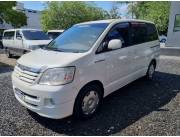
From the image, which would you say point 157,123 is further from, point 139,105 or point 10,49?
point 10,49

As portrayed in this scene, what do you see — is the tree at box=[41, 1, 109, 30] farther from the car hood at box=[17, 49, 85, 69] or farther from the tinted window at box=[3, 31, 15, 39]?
the car hood at box=[17, 49, 85, 69]

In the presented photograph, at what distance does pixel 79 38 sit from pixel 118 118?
1.89 m

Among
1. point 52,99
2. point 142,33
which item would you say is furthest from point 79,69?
point 142,33

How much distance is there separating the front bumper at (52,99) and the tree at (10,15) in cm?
2904

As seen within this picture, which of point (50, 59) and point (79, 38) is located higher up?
point (79, 38)

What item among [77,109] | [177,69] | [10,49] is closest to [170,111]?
[77,109]

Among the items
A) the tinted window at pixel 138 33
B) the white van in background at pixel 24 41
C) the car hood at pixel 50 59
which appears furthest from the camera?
the white van in background at pixel 24 41

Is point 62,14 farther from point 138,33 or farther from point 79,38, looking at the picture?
point 79,38

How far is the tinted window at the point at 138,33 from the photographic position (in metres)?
5.76

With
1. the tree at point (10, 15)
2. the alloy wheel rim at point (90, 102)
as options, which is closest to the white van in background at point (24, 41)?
the alloy wheel rim at point (90, 102)

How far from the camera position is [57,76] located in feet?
12.5

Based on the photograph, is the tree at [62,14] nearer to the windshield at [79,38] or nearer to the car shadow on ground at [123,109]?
the car shadow on ground at [123,109]

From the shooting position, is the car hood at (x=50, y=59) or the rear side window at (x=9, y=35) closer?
the car hood at (x=50, y=59)

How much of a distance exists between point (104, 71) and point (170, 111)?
161 cm
